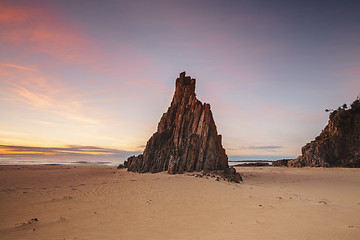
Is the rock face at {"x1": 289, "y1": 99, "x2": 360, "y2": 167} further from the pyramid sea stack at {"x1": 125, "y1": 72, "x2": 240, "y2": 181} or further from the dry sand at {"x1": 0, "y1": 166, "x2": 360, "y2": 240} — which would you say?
the dry sand at {"x1": 0, "y1": 166, "x2": 360, "y2": 240}

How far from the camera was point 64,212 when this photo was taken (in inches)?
321

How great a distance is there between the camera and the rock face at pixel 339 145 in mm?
33188

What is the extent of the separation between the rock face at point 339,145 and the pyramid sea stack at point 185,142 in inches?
877

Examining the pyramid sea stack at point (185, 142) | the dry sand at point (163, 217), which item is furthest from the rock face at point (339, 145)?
the dry sand at point (163, 217)

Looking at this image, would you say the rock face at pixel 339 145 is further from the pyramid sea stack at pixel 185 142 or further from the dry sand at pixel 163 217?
the dry sand at pixel 163 217

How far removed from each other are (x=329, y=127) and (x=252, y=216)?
41.5 meters

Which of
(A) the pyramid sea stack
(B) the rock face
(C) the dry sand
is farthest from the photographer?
(B) the rock face

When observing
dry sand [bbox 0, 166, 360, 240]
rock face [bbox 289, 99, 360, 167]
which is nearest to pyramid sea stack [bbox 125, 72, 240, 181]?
dry sand [bbox 0, 166, 360, 240]

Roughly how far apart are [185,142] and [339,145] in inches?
1176

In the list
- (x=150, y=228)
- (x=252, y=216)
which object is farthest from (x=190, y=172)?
(x=150, y=228)

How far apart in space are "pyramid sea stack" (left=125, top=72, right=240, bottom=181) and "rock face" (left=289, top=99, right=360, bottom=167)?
73.1ft

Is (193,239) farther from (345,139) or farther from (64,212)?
(345,139)

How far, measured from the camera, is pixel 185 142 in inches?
916

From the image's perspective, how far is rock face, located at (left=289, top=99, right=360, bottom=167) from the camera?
3319 centimetres
